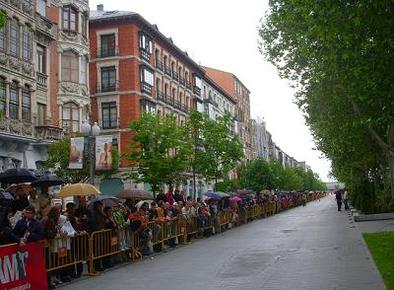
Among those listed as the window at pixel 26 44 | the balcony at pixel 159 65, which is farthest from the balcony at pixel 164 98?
the window at pixel 26 44

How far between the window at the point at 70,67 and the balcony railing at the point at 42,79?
14.8 ft

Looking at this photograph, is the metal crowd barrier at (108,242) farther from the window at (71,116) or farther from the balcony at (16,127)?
the window at (71,116)

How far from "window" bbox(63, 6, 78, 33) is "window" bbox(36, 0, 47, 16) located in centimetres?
363

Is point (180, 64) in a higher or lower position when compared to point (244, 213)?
higher

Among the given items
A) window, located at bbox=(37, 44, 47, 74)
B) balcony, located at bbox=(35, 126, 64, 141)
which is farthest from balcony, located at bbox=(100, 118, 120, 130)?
balcony, located at bbox=(35, 126, 64, 141)

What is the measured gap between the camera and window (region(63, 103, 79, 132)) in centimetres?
3975

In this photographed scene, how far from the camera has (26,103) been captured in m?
32.8

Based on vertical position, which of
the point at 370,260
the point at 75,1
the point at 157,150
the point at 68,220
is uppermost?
the point at 75,1

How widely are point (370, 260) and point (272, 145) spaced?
132 metres

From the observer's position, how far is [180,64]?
2618 inches

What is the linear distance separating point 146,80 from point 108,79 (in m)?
3.55

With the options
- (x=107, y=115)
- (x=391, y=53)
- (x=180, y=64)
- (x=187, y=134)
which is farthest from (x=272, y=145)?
(x=391, y=53)

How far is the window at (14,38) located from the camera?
31.0 meters

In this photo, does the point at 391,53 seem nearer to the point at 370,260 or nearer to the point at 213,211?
the point at 370,260
